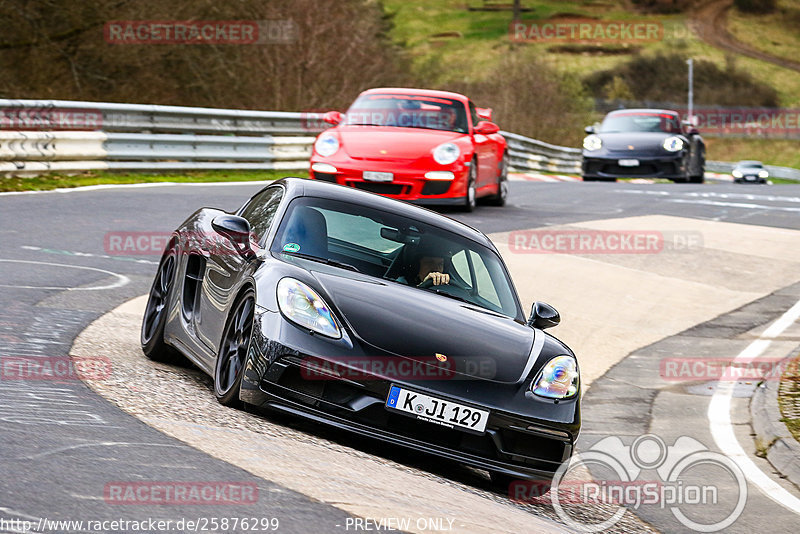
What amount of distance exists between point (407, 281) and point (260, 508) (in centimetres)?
263

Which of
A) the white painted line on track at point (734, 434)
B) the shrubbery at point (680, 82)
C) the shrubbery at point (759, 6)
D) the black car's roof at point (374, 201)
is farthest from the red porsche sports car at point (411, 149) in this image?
the shrubbery at point (759, 6)

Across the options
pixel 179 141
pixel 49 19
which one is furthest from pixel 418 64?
pixel 179 141

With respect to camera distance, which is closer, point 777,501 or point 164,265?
point 777,501

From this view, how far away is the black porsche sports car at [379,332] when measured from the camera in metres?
5.70

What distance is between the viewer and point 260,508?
14.2ft

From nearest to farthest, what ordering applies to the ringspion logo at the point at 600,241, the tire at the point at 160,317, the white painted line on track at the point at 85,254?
the tire at the point at 160,317 < the white painted line on track at the point at 85,254 < the ringspion logo at the point at 600,241

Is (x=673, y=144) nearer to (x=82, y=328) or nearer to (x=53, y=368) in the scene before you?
(x=82, y=328)

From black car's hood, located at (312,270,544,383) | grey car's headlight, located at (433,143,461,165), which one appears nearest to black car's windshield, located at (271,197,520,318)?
black car's hood, located at (312,270,544,383)

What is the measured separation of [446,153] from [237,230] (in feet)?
30.8

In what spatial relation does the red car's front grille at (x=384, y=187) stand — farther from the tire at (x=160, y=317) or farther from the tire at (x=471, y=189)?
the tire at (x=160, y=317)

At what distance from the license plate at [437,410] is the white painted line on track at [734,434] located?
1.95 metres

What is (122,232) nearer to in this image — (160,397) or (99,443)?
(160,397)

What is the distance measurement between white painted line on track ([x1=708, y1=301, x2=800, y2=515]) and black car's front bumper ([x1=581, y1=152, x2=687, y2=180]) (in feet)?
47.4

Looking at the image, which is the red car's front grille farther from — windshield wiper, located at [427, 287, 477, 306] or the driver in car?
windshield wiper, located at [427, 287, 477, 306]
